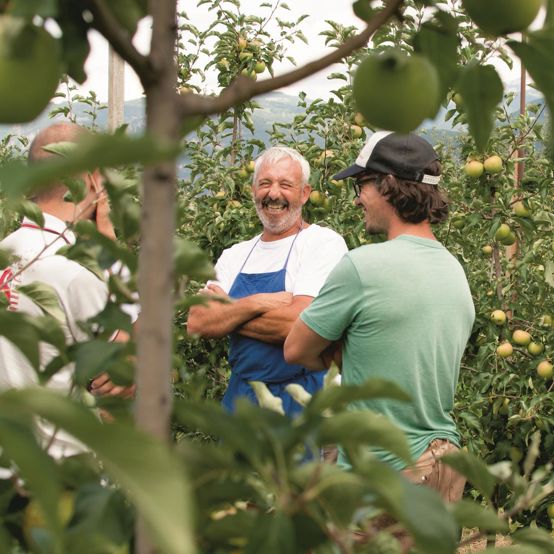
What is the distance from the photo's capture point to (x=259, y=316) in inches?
122

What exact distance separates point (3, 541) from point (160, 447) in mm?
272

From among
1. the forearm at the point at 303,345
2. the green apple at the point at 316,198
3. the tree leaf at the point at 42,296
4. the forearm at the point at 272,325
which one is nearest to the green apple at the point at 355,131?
the green apple at the point at 316,198

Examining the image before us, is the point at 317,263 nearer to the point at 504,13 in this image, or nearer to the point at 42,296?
the point at 42,296

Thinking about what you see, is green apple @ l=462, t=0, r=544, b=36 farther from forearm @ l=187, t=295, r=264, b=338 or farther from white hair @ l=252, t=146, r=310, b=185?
white hair @ l=252, t=146, r=310, b=185

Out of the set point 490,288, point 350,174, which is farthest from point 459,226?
point 350,174

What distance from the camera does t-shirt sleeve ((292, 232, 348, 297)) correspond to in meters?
3.14

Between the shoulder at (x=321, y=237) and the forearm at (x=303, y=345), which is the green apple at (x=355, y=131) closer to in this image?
the shoulder at (x=321, y=237)

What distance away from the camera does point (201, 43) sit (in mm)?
5906

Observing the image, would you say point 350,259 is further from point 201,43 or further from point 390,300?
point 201,43

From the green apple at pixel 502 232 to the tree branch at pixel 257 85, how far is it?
3.56 metres

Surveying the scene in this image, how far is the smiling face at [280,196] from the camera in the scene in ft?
11.3

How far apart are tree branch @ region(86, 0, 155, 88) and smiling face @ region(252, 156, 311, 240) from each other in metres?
2.78

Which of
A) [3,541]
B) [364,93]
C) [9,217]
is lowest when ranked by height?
[9,217]

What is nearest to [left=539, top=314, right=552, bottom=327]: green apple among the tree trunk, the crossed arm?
the crossed arm
